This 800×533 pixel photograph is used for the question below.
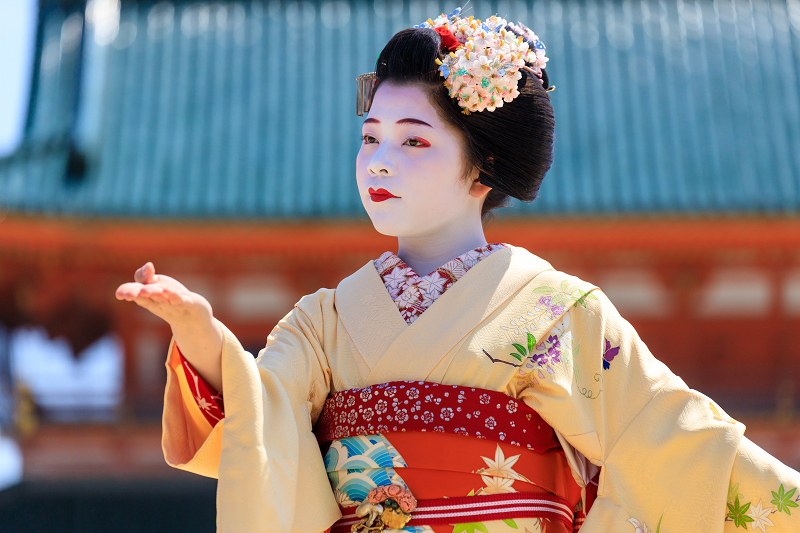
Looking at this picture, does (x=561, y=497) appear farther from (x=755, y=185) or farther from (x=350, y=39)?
(x=350, y=39)

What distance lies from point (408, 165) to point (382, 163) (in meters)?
0.06

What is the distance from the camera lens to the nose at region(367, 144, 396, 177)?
5.66ft

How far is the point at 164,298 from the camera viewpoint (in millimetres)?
1277

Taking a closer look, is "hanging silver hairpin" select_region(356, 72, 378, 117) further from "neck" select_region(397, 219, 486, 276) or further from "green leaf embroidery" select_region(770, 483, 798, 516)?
"green leaf embroidery" select_region(770, 483, 798, 516)

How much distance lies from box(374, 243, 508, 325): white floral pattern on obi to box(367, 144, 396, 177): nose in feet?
0.73

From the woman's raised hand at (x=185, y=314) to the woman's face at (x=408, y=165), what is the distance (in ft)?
1.67

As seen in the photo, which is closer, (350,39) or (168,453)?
(168,453)

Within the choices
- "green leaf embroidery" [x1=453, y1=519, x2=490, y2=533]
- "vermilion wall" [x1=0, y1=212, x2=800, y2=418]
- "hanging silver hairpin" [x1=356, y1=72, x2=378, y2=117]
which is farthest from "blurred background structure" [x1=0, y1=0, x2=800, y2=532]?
"green leaf embroidery" [x1=453, y1=519, x2=490, y2=533]

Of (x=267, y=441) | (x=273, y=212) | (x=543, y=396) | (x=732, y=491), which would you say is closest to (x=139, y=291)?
(x=267, y=441)

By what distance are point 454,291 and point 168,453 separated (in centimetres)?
65

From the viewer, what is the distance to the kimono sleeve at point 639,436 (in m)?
1.59

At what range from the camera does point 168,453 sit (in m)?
1.51

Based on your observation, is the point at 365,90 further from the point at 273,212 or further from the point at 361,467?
the point at 273,212

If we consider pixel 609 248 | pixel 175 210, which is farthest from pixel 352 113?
pixel 609 248
